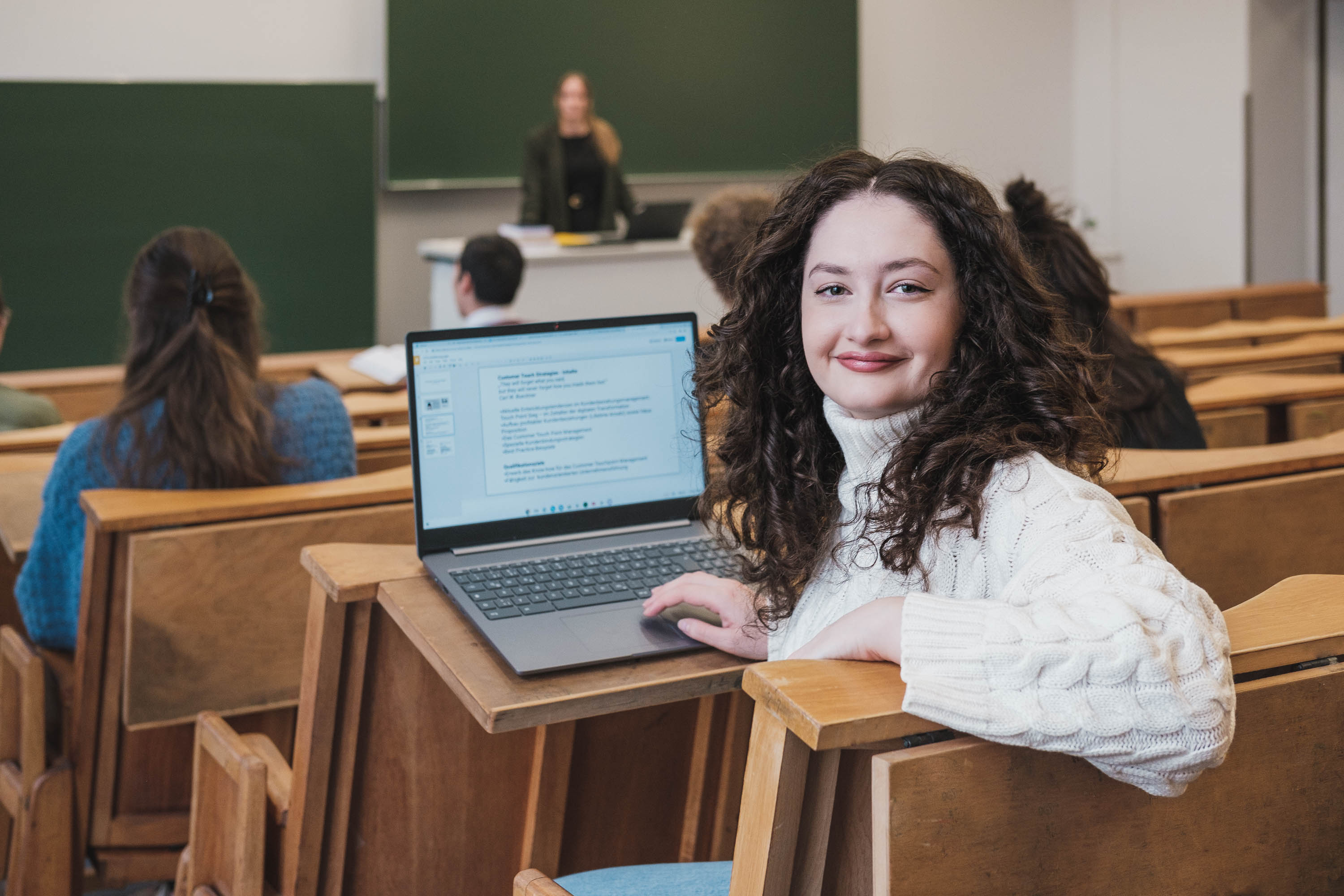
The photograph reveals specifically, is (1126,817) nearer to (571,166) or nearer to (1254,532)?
(1254,532)

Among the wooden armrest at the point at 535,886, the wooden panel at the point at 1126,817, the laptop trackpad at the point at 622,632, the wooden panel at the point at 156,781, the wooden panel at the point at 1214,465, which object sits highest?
the wooden panel at the point at 1214,465

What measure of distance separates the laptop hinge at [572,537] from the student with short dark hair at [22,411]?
1877mm

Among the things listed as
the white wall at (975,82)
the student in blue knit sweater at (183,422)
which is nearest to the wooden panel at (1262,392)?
the student in blue knit sweater at (183,422)

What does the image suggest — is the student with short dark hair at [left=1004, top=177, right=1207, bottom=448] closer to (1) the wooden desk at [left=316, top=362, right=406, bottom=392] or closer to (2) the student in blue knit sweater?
(2) the student in blue knit sweater

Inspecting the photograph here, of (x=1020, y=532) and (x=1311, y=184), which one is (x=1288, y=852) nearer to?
(x=1020, y=532)

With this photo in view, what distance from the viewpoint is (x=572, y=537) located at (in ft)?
5.07

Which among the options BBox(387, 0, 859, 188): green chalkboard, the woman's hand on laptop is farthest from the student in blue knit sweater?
BBox(387, 0, 859, 188): green chalkboard

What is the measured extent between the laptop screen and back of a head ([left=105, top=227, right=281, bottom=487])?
0.71m

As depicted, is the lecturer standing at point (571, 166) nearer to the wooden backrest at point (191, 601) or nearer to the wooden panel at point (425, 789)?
the wooden backrest at point (191, 601)

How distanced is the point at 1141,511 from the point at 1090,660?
956mm

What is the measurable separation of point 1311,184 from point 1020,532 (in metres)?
8.05

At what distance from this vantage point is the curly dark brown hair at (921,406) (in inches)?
40.2

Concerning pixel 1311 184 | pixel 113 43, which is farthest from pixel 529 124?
pixel 1311 184

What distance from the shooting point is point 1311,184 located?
25.9 feet
